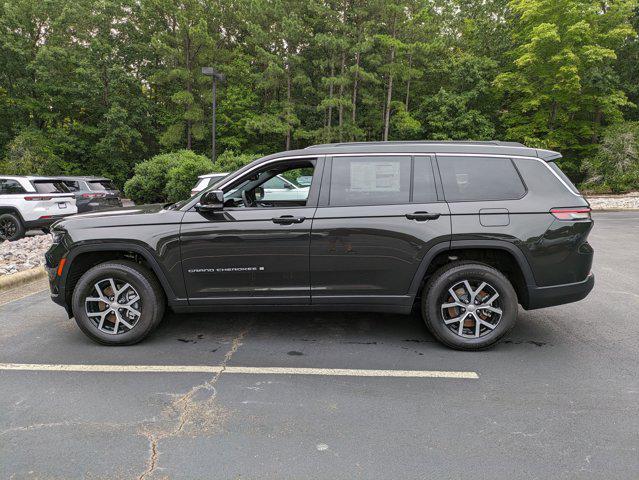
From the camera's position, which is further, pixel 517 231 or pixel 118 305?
pixel 118 305

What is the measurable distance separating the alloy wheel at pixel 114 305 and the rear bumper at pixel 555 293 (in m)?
3.66

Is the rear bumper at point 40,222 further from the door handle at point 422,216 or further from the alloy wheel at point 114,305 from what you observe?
the door handle at point 422,216

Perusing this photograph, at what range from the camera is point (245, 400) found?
10.3ft

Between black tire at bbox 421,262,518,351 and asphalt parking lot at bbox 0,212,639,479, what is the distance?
0.17 meters

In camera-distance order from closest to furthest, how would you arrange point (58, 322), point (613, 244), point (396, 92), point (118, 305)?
A: point (118, 305)
point (58, 322)
point (613, 244)
point (396, 92)

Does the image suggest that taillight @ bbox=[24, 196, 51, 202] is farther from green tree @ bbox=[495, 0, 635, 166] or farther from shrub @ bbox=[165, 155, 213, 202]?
green tree @ bbox=[495, 0, 635, 166]

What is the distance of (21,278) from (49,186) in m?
5.48

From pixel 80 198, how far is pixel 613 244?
14429 mm

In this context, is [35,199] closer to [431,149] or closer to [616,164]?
[431,149]

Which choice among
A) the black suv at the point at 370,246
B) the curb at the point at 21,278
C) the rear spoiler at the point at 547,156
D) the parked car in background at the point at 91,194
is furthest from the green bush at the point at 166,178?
the rear spoiler at the point at 547,156

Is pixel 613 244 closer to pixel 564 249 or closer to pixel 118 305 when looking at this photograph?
pixel 564 249

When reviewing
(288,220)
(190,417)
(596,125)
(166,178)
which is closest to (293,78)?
(166,178)

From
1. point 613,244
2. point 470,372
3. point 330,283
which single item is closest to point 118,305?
point 330,283

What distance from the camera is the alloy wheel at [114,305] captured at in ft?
13.3
